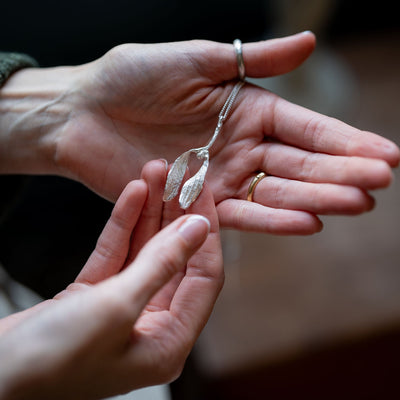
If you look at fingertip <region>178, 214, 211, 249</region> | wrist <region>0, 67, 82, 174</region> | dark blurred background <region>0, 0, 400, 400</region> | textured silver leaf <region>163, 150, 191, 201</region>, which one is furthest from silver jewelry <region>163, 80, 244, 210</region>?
dark blurred background <region>0, 0, 400, 400</region>

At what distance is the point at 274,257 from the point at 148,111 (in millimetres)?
833

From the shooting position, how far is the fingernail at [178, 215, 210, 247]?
63 centimetres

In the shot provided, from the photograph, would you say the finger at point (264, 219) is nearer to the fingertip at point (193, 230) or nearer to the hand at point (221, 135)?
the hand at point (221, 135)

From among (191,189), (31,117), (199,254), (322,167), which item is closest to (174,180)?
(191,189)

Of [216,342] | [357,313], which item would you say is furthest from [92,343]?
[357,313]

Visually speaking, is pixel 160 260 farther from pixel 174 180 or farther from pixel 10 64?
pixel 10 64

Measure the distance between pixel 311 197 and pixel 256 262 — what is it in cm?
86

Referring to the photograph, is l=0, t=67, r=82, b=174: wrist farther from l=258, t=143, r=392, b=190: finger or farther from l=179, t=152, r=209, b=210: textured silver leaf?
l=258, t=143, r=392, b=190: finger

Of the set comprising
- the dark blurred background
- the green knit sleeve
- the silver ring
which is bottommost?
the dark blurred background

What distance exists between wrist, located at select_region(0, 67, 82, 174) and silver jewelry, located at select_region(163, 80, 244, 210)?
306 mm

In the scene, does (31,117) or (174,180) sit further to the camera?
(31,117)

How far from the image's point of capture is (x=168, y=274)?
61 centimetres

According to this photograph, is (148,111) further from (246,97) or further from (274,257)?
(274,257)

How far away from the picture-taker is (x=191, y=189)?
31.4 inches
